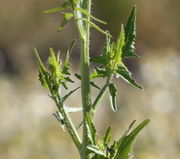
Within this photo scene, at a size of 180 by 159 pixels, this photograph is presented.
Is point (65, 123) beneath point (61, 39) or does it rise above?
above

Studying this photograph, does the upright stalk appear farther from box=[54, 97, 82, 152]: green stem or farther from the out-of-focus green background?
the out-of-focus green background

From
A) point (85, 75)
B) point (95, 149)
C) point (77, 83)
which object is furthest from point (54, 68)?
point (77, 83)

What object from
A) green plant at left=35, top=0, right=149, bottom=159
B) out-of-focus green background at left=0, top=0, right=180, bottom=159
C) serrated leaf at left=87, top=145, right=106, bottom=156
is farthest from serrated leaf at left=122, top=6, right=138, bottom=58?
out-of-focus green background at left=0, top=0, right=180, bottom=159

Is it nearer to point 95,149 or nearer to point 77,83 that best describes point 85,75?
point 95,149

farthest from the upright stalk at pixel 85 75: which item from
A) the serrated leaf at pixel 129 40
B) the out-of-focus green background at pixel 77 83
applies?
the out-of-focus green background at pixel 77 83

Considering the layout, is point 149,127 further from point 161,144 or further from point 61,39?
point 61,39

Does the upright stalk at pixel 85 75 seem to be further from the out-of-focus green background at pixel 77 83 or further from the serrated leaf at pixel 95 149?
the out-of-focus green background at pixel 77 83

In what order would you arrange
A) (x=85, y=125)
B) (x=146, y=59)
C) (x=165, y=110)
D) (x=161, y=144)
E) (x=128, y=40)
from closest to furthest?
(x=85, y=125) < (x=128, y=40) < (x=161, y=144) < (x=165, y=110) < (x=146, y=59)

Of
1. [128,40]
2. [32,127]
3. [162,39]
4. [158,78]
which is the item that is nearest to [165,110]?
[158,78]
